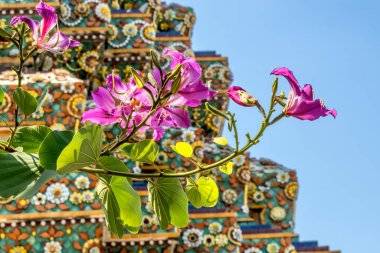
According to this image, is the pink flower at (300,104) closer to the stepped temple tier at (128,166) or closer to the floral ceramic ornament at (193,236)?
the stepped temple tier at (128,166)

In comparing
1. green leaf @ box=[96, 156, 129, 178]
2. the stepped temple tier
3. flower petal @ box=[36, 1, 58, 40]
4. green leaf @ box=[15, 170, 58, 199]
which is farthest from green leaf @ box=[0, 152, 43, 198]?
the stepped temple tier

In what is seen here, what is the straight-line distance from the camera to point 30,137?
1.61 meters

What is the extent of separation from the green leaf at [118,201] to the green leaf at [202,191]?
0.54ft

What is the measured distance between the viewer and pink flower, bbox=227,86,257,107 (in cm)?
150

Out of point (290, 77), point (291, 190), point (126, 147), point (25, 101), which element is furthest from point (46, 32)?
point (291, 190)

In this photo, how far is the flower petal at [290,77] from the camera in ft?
4.88

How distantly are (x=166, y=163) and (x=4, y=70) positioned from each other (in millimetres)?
2366

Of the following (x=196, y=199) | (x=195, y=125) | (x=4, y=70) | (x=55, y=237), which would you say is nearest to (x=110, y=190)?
(x=196, y=199)

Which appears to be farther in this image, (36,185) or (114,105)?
(114,105)

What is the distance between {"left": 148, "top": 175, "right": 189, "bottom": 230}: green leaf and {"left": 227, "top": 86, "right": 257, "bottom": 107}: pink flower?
0.63ft

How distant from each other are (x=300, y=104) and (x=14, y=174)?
50 centimetres

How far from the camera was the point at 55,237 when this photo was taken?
7750 millimetres

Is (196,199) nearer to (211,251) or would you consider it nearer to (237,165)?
(211,251)

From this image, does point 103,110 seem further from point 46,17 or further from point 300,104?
point 300,104
